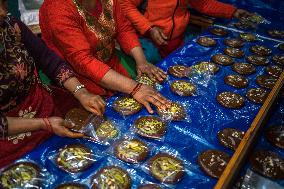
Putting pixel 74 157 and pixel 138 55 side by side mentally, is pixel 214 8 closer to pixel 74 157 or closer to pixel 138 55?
pixel 138 55

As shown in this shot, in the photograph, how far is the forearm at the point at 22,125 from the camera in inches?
59.7

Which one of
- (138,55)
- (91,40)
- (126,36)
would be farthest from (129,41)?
(91,40)

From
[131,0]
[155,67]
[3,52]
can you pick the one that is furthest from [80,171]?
[131,0]

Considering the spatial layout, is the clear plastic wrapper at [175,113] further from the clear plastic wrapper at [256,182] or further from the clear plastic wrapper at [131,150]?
the clear plastic wrapper at [256,182]

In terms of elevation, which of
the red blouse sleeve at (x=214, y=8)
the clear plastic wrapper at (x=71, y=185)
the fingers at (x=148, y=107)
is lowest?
the clear plastic wrapper at (x=71, y=185)

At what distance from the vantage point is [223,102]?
1.93m

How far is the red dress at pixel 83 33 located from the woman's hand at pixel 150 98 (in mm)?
351

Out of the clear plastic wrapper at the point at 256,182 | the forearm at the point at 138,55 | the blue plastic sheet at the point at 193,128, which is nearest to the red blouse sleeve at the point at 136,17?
the forearm at the point at 138,55

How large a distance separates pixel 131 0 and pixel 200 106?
181 cm

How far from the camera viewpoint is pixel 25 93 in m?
1.77

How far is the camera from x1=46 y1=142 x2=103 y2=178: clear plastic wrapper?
136 centimetres

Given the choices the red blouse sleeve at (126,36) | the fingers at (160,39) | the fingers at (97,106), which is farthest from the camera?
the fingers at (160,39)

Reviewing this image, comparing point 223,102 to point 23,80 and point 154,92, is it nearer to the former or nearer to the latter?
point 154,92

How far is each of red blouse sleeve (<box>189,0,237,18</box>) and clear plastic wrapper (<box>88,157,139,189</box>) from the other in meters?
2.61
